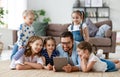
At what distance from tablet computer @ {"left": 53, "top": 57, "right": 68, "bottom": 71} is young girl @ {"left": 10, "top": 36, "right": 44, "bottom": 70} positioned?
0.34 m

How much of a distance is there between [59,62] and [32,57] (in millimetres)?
541

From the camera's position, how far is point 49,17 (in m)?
11.4

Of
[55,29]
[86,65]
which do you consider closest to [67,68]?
[86,65]

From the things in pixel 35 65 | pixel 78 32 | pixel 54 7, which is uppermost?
pixel 54 7

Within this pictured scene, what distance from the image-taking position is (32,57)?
460 centimetres

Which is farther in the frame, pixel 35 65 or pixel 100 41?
pixel 100 41

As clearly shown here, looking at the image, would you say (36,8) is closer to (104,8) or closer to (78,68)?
(104,8)

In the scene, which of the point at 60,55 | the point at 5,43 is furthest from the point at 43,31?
the point at 60,55

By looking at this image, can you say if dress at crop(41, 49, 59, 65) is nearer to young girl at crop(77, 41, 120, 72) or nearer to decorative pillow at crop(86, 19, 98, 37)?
young girl at crop(77, 41, 120, 72)

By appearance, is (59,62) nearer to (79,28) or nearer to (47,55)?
(47,55)

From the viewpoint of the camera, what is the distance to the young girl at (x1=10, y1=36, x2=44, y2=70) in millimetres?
4516

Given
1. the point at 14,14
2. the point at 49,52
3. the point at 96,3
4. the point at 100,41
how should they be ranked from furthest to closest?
the point at 96,3
the point at 14,14
the point at 100,41
the point at 49,52

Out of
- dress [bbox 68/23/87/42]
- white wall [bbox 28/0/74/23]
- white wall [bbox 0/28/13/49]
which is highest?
white wall [bbox 28/0/74/23]

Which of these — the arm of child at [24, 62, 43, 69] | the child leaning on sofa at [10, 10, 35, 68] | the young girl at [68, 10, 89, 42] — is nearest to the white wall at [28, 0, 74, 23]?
the young girl at [68, 10, 89, 42]
